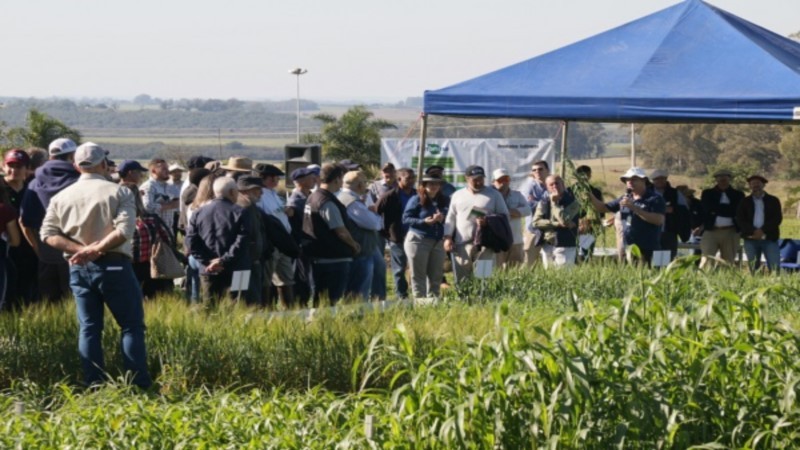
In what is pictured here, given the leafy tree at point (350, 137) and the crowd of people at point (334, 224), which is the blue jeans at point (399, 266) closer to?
the crowd of people at point (334, 224)

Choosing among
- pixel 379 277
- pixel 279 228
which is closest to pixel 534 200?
pixel 379 277

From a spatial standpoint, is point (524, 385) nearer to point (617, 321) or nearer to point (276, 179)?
point (617, 321)

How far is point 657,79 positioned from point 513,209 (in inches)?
74.4

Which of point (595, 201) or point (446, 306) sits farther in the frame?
point (595, 201)

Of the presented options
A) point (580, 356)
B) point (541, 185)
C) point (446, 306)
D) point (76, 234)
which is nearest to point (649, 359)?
point (580, 356)

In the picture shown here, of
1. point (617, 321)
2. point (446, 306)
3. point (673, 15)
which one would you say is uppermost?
point (673, 15)

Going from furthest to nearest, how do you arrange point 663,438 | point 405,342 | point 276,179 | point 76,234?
1. point 276,179
2. point 76,234
3. point 405,342
4. point 663,438

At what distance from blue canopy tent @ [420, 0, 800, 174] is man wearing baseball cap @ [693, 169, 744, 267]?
1997mm

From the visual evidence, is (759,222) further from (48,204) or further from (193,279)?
(48,204)

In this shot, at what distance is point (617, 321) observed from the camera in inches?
215

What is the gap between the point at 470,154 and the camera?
2392 centimetres

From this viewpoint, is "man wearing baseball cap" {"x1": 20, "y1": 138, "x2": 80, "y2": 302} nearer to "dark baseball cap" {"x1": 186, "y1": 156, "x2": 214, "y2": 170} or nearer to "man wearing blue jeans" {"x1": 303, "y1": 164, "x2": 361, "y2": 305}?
"man wearing blue jeans" {"x1": 303, "y1": 164, "x2": 361, "y2": 305}

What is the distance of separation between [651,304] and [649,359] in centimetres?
64

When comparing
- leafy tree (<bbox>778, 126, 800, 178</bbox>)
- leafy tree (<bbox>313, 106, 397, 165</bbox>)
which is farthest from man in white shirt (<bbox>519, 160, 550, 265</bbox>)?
leafy tree (<bbox>778, 126, 800, 178</bbox>)
